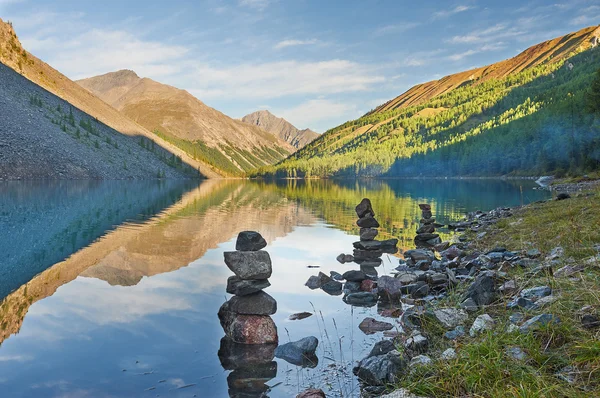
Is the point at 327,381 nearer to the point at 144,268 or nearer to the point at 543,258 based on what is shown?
the point at 543,258

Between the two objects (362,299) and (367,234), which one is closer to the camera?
(362,299)

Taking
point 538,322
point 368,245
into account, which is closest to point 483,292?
point 538,322

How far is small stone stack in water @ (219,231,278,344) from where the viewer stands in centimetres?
1246

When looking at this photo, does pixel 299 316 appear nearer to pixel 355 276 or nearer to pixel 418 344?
pixel 355 276

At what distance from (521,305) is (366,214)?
2201cm

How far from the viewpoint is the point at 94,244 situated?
2772cm

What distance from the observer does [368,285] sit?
58.2 ft

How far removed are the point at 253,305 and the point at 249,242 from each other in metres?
2.06

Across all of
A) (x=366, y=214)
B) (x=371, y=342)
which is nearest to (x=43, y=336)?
(x=371, y=342)

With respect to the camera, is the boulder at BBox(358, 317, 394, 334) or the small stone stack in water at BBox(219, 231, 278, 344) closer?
the small stone stack in water at BBox(219, 231, 278, 344)

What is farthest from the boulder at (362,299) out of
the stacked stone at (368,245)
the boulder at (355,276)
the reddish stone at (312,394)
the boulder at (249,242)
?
the stacked stone at (368,245)

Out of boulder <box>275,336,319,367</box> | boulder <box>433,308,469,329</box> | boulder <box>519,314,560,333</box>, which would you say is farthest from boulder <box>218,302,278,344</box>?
boulder <box>519,314,560,333</box>

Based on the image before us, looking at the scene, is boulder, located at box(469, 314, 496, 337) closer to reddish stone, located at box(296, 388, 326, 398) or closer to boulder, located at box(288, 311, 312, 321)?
reddish stone, located at box(296, 388, 326, 398)

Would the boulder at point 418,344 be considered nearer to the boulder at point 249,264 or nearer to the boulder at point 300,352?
the boulder at point 300,352
